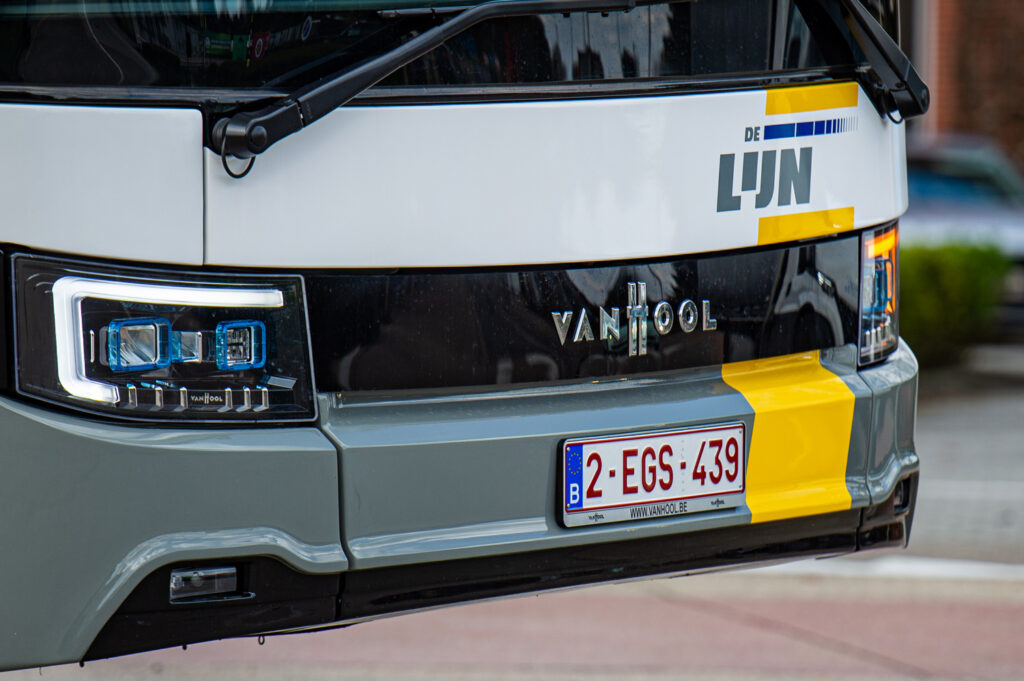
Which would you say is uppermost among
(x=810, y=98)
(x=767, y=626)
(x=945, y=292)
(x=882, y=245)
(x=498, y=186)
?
(x=810, y=98)

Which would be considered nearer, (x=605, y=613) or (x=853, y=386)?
(x=853, y=386)

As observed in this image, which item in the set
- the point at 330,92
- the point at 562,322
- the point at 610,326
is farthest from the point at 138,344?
the point at 610,326

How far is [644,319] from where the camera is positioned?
287cm

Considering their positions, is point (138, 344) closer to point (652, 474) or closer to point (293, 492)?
point (293, 492)

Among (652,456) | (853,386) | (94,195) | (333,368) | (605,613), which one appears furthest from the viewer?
(605,613)

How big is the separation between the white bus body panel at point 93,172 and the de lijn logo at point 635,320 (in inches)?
31.0

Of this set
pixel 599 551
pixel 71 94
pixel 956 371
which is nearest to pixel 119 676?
pixel 599 551

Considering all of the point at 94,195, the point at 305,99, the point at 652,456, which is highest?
the point at 305,99

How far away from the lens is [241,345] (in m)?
2.56

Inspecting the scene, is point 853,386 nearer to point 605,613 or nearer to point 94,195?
point 94,195

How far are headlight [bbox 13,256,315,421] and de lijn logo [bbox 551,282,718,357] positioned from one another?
54 centimetres

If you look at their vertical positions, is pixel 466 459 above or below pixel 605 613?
above

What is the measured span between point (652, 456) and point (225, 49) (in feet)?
3.72

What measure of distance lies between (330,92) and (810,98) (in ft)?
3.54
